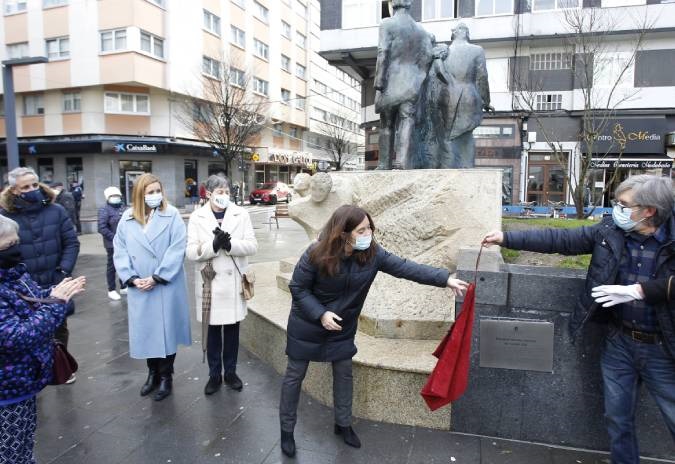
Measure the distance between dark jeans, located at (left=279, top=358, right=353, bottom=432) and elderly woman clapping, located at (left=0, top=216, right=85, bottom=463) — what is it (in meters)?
1.33

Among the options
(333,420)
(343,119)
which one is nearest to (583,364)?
(333,420)

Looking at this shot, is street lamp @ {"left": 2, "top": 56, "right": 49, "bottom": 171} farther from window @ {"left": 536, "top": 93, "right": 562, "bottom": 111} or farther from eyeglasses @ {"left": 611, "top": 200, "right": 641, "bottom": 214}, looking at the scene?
window @ {"left": 536, "top": 93, "right": 562, "bottom": 111}

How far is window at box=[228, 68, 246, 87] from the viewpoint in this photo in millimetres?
30478

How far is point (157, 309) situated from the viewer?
3.85 meters

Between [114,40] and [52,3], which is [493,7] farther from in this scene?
[52,3]

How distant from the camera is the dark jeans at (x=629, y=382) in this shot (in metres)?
2.41

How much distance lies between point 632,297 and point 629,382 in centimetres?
52

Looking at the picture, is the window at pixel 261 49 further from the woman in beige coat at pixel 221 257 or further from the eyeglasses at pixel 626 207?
the eyeglasses at pixel 626 207

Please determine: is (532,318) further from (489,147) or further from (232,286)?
(489,147)

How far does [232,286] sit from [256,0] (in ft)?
124

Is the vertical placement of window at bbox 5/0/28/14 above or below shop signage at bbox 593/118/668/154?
above

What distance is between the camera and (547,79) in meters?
24.0

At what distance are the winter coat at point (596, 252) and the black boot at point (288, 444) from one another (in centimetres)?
181

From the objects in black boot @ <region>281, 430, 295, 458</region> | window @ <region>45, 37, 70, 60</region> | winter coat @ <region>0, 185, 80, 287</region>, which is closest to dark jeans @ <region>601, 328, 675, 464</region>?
black boot @ <region>281, 430, 295, 458</region>
